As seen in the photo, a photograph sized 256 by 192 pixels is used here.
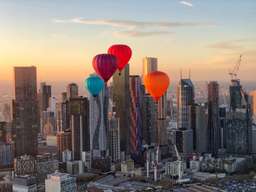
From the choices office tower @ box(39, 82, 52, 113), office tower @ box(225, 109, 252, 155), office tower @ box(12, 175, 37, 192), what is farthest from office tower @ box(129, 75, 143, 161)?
office tower @ box(12, 175, 37, 192)

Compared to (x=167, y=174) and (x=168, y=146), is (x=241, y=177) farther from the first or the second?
(x=168, y=146)

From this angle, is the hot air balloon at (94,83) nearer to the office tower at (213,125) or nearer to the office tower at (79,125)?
the office tower at (79,125)

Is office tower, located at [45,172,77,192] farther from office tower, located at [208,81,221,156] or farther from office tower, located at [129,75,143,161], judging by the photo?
office tower, located at [208,81,221,156]

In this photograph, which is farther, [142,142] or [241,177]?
[142,142]

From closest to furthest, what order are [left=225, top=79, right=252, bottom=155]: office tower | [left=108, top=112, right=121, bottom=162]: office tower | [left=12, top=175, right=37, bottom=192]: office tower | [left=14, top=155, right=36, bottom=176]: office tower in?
1. [left=12, top=175, right=37, bottom=192]: office tower
2. [left=14, top=155, right=36, bottom=176]: office tower
3. [left=108, top=112, right=121, bottom=162]: office tower
4. [left=225, top=79, right=252, bottom=155]: office tower

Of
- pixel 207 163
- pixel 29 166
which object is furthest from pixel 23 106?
pixel 207 163
